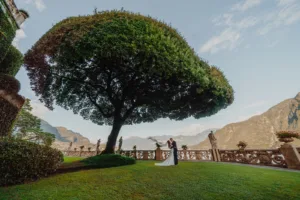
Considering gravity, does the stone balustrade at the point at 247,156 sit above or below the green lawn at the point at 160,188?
above

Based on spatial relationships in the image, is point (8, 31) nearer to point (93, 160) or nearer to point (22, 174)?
point (22, 174)

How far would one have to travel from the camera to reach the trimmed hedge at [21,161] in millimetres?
6461

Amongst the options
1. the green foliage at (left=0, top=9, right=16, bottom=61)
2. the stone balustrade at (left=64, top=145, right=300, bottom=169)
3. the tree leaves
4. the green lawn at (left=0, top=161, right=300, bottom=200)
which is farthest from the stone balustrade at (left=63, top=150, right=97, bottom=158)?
the green lawn at (left=0, top=161, right=300, bottom=200)

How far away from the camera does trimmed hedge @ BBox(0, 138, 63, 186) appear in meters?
6.46

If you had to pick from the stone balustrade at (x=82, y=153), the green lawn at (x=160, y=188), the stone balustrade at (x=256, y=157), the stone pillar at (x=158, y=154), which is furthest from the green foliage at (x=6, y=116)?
the stone balustrade at (x=82, y=153)

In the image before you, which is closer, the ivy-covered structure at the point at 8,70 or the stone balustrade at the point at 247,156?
the ivy-covered structure at the point at 8,70

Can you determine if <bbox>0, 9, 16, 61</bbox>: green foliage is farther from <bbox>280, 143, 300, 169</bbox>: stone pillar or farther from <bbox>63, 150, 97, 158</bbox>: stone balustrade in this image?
<bbox>63, 150, 97, 158</bbox>: stone balustrade

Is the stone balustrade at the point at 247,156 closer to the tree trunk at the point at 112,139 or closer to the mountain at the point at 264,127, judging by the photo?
the tree trunk at the point at 112,139

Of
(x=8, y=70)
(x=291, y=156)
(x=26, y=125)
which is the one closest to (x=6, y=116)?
(x=8, y=70)

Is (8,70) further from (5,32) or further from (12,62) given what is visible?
(5,32)

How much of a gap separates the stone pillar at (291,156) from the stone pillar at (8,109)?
17473 millimetres

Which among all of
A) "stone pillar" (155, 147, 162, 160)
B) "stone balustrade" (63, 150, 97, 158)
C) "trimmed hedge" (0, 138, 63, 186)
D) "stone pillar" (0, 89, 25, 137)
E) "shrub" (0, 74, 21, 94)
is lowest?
"trimmed hedge" (0, 138, 63, 186)

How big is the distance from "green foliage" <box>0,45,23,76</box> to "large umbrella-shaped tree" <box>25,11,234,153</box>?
0.63 meters

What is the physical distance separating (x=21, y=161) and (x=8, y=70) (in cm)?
790
